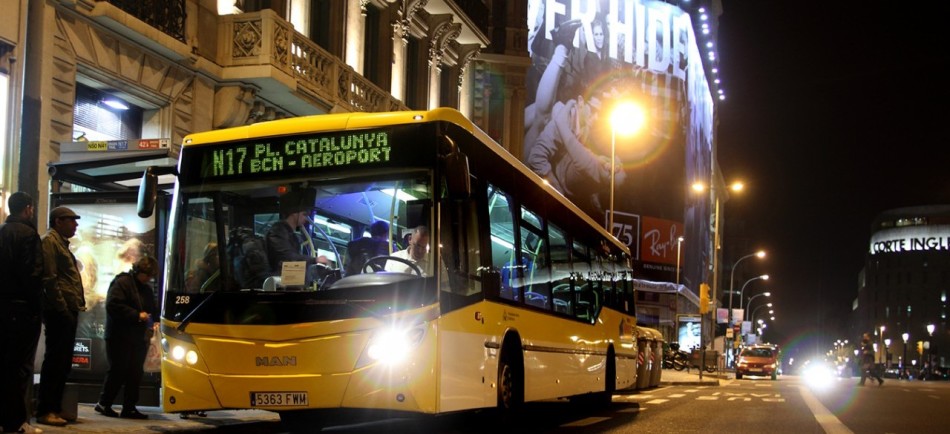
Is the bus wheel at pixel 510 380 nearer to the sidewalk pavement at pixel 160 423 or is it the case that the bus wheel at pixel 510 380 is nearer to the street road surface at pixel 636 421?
the street road surface at pixel 636 421

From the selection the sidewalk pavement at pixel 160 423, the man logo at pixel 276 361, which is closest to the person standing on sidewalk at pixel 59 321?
the sidewalk pavement at pixel 160 423

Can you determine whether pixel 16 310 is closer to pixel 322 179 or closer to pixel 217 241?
pixel 217 241

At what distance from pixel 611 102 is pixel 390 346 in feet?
207

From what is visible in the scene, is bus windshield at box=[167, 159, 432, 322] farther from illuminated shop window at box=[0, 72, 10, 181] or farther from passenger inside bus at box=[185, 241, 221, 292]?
illuminated shop window at box=[0, 72, 10, 181]

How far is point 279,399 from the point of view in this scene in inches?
364

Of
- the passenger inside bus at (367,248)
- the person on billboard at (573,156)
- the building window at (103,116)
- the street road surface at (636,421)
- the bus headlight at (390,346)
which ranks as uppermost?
the person on billboard at (573,156)

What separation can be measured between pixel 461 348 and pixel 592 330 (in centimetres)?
613

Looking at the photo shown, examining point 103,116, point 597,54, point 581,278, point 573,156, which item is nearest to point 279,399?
point 581,278

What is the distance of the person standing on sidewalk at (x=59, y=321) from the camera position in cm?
982

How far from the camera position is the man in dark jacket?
11211 mm

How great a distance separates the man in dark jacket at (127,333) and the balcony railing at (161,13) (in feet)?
21.0

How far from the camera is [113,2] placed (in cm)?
1628

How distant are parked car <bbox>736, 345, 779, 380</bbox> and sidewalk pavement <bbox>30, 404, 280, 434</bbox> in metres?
38.7

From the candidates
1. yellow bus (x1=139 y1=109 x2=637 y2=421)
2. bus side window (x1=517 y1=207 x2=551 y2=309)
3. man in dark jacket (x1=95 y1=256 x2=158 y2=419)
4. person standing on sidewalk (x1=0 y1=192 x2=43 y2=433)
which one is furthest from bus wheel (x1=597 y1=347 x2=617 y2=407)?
person standing on sidewalk (x1=0 y1=192 x2=43 y2=433)
